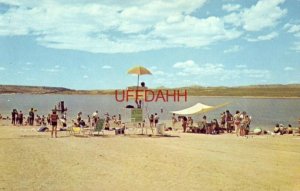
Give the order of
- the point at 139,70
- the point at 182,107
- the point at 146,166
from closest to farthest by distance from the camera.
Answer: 1. the point at 146,166
2. the point at 139,70
3. the point at 182,107

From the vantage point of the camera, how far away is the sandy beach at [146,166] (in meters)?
10.8

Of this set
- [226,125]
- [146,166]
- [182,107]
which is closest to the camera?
[146,166]

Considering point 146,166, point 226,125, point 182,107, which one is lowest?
point 146,166

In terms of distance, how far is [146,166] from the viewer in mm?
13156

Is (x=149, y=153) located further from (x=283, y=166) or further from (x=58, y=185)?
(x=58, y=185)

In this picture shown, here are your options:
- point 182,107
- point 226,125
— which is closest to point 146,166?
point 226,125

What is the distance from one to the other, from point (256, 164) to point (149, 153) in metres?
3.81

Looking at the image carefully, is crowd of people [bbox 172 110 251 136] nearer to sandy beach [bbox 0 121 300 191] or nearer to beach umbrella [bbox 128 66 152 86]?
beach umbrella [bbox 128 66 152 86]

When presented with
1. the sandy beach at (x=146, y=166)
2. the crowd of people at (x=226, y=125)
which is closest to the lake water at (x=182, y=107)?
the crowd of people at (x=226, y=125)

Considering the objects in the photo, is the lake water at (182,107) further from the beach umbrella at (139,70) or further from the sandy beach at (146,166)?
the sandy beach at (146,166)

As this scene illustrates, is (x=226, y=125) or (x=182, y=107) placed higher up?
(x=182, y=107)

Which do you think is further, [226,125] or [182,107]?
[182,107]

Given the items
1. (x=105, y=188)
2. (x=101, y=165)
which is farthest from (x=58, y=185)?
(x=101, y=165)

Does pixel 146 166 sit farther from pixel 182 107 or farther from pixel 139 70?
pixel 182 107
